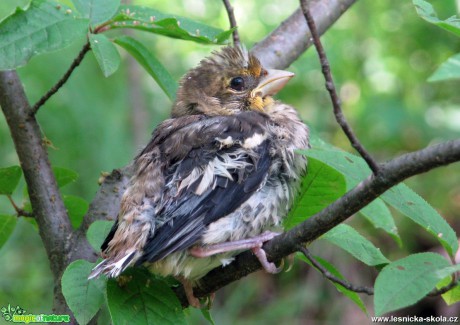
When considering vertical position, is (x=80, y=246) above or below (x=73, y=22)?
below

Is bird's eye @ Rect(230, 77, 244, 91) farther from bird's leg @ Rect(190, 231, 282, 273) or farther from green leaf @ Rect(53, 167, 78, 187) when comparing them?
bird's leg @ Rect(190, 231, 282, 273)

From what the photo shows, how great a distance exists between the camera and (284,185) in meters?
2.35

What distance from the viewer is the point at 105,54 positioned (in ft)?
6.77

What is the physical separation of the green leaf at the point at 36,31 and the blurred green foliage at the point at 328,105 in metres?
2.64

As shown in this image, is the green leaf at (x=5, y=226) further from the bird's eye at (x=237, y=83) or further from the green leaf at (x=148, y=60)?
the bird's eye at (x=237, y=83)

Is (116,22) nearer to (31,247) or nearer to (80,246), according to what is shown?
(80,246)

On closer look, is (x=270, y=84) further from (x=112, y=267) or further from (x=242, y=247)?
(x=112, y=267)

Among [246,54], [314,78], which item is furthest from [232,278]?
[314,78]

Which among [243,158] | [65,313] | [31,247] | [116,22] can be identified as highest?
[116,22]

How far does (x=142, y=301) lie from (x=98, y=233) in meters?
0.34

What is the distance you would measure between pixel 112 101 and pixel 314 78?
5.12ft

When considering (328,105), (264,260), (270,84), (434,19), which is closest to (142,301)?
(264,260)

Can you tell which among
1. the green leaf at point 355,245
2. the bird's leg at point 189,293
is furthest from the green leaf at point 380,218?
the bird's leg at point 189,293

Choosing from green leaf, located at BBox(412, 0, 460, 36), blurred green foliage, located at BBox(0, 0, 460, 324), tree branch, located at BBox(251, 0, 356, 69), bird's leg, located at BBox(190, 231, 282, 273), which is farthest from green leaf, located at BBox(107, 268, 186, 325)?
blurred green foliage, located at BBox(0, 0, 460, 324)
